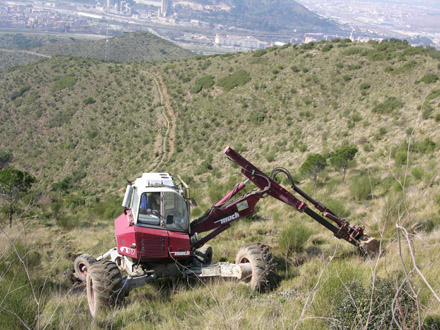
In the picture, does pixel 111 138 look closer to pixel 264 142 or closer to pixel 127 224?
pixel 264 142

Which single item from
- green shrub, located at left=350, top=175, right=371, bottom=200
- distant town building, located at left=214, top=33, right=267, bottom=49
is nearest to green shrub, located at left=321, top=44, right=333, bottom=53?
green shrub, located at left=350, top=175, right=371, bottom=200

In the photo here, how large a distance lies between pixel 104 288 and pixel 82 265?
296 centimetres

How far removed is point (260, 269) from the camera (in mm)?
6703

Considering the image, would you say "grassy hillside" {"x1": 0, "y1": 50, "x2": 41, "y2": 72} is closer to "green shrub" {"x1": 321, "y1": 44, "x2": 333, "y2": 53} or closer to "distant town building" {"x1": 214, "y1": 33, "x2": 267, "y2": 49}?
"green shrub" {"x1": 321, "y1": 44, "x2": 333, "y2": 53}

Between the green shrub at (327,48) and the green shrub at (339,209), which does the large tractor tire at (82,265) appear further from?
the green shrub at (327,48)

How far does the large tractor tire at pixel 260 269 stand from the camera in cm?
668

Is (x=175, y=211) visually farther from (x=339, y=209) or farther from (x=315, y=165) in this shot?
(x=315, y=165)

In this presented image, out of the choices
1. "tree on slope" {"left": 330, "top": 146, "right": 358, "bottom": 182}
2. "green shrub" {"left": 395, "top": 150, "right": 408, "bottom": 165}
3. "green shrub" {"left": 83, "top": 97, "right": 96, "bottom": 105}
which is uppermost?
"green shrub" {"left": 395, "top": 150, "right": 408, "bottom": 165}

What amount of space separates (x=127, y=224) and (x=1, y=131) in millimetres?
45864

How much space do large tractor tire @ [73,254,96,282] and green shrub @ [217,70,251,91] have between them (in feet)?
112

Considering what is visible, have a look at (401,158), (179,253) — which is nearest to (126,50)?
(401,158)

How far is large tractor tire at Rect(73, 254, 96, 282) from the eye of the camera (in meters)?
8.57

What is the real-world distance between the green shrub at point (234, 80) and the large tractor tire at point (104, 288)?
3611 cm

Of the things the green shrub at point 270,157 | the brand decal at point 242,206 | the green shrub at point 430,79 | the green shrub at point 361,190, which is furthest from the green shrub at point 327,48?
the brand decal at point 242,206
